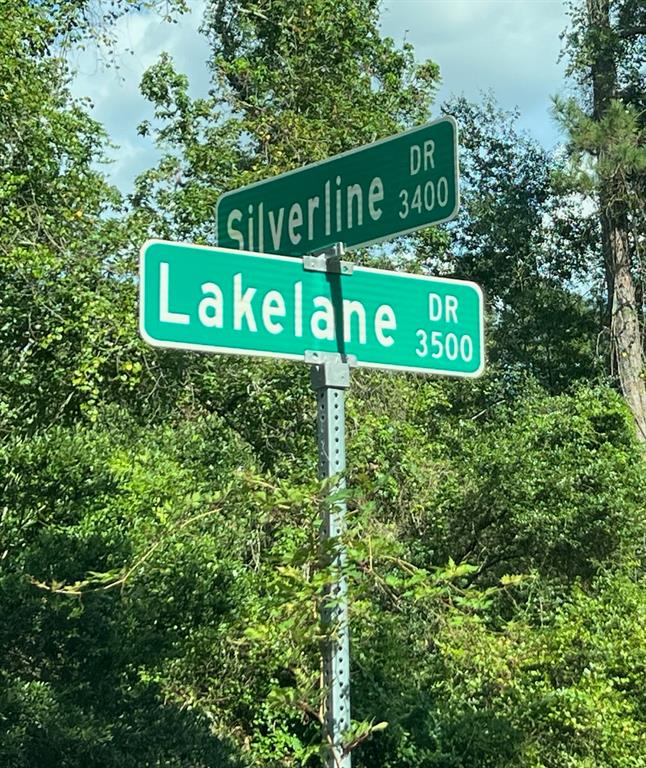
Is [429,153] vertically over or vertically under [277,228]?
over

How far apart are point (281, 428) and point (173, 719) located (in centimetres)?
399

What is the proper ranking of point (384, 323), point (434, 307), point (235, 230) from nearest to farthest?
point (384, 323), point (434, 307), point (235, 230)

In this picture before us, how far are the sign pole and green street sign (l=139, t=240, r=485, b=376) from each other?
0.52 ft

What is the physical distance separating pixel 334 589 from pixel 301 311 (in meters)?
0.65

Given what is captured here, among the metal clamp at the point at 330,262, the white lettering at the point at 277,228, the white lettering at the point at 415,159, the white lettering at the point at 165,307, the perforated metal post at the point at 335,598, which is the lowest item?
the perforated metal post at the point at 335,598

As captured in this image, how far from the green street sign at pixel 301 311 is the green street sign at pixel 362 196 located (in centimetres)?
14

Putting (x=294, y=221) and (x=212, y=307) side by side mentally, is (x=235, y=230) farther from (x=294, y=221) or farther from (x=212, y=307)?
(x=212, y=307)

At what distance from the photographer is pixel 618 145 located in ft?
44.5

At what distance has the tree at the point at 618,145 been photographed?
44.9 feet

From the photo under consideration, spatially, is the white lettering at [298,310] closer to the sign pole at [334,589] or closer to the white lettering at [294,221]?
the sign pole at [334,589]

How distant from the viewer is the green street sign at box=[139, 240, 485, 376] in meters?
2.28

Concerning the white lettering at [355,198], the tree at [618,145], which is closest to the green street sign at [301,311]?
the white lettering at [355,198]

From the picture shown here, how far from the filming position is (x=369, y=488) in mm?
2371

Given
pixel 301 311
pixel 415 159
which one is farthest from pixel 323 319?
pixel 415 159
